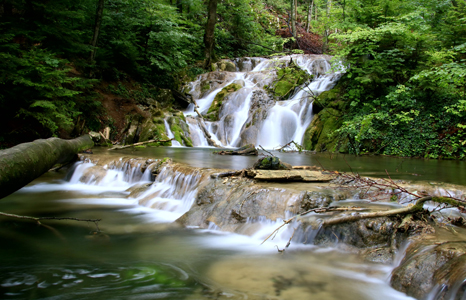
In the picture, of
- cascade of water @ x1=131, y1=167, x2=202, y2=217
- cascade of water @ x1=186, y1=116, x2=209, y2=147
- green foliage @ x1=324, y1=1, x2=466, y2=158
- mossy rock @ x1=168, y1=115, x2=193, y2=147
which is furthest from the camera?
cascade of water @ x1=186, y1=116, x2=209, y2=147

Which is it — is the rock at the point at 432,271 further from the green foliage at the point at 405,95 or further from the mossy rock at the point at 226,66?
the mossy rock at the point at 226,66

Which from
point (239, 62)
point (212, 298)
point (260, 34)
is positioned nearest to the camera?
point (212, 298)

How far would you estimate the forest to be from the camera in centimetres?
947

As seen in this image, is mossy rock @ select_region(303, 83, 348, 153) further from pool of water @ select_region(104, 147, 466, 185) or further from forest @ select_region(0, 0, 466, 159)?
pool of water @ select_region(104, 147, 466, 185)

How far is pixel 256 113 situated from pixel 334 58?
4745 millimetres

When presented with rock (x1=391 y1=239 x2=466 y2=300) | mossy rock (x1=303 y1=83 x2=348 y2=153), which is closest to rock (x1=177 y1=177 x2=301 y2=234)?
rock (x1=391 y1=239 x2=466 y2=300)

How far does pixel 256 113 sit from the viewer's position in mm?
15758

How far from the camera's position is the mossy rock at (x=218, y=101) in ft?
54.8

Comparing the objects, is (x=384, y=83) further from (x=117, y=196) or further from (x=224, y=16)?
(x=224, y=16)

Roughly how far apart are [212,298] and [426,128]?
11.7 metres

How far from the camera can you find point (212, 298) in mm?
2811

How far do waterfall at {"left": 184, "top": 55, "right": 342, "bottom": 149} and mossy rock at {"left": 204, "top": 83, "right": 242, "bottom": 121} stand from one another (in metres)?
0.21

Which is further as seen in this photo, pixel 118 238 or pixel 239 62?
pixel 239 62

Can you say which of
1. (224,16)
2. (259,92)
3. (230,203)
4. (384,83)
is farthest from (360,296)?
(224,16)
